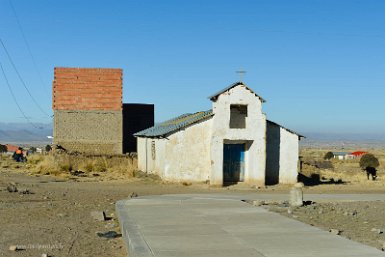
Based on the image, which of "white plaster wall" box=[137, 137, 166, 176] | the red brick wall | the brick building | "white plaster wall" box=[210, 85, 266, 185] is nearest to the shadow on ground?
"white plaster wall" box=[210, 85, 266, 185]

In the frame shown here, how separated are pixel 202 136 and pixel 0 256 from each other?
18.2m

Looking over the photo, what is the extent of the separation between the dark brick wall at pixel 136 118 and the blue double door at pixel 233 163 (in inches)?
776

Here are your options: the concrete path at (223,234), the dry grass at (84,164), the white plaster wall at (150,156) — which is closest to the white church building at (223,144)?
the white plaster wall at (150,156)

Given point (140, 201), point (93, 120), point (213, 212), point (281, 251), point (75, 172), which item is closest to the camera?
point (281, 251)

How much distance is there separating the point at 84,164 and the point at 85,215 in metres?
21.0

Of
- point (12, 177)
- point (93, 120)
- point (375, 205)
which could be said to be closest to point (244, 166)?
point (375, 205)

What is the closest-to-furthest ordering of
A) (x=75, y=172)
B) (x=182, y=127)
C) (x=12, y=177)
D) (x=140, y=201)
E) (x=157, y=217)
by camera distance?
(x=157, y=217) < (x=140, y=201) < (x=182, y=127) < (x=12, y=177) < (x=75, y=172)

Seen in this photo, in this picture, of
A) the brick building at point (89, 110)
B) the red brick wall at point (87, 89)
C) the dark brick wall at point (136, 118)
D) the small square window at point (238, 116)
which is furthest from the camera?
the dark brick wall at point (136, 118)

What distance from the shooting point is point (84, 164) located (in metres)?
37.7

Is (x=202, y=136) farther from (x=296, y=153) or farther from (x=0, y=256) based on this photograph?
(x=0, y=256)

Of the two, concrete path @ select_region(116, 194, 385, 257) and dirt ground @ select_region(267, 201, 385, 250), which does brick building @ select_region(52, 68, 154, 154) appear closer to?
dirt ground @ select_region(267, 201, 385, 250)

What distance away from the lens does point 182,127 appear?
28.7 meters

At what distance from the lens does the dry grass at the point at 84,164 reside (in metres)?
36.0

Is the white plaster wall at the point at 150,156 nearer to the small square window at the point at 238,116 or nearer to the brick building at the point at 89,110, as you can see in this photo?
the small square window at the point at 238,116
